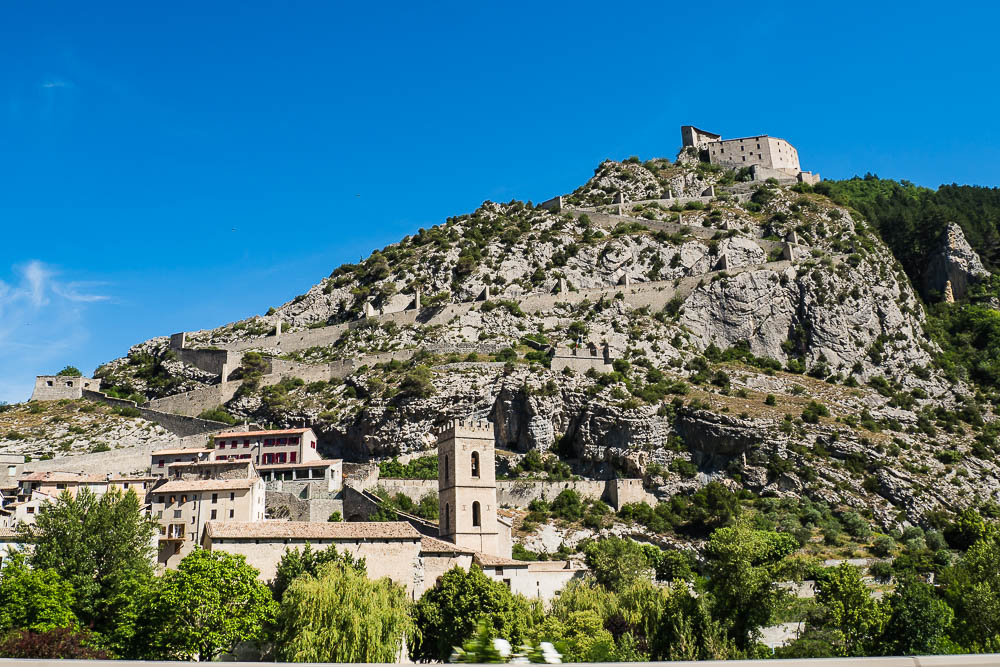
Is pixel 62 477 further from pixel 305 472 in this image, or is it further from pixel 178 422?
pixel 305 472

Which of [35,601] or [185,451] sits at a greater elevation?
[185,451]

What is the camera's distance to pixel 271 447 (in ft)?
214

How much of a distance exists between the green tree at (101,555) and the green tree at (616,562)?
24071 mm

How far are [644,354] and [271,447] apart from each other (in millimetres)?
35319

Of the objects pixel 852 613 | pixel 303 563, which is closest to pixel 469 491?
pixel 303 563

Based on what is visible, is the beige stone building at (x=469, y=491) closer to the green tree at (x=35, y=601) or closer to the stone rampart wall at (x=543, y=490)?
the stone rampart wall at (x=543, y=490)

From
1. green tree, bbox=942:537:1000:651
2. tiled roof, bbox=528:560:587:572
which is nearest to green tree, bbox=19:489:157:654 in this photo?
tiled roof, bbox=528:560:587:572

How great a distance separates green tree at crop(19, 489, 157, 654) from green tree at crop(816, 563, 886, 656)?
3021cm

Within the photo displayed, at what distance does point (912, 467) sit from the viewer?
69250 millimetres

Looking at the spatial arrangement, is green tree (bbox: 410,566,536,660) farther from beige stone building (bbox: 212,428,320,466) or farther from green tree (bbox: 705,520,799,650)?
beige stone building (bbox: 212,428,320,466)

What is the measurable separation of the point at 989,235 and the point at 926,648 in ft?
288

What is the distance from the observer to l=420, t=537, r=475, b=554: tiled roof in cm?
Result: 4444

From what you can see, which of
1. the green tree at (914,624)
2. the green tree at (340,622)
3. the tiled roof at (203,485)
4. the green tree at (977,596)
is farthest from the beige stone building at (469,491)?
the green tree at (977,596)

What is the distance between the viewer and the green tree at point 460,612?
3694 cm
